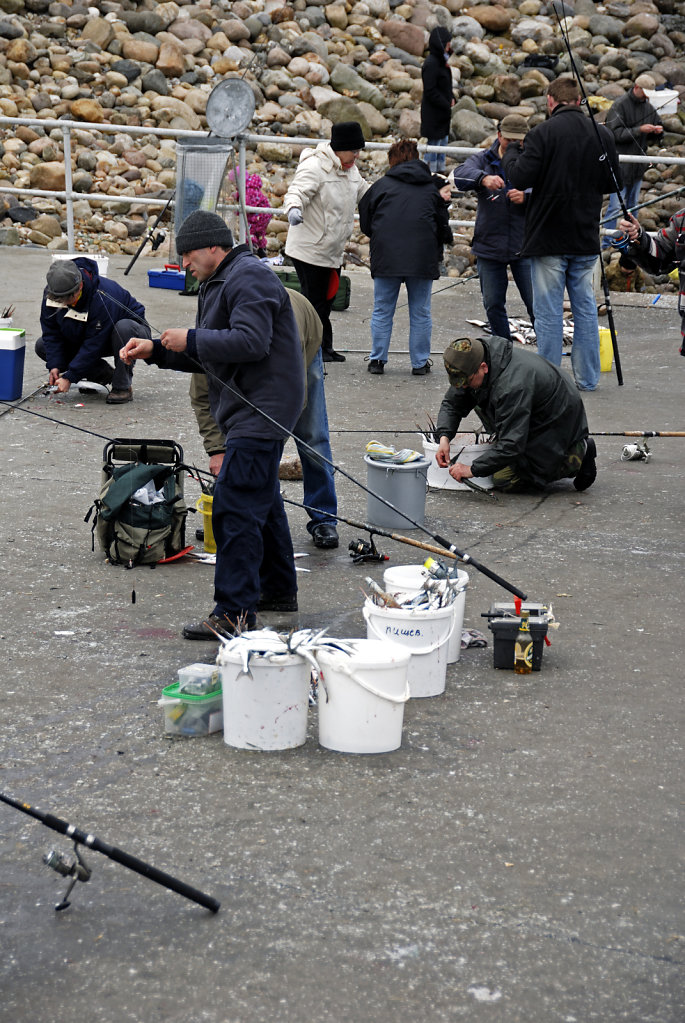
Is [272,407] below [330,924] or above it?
above

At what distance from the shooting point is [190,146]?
44.5ft

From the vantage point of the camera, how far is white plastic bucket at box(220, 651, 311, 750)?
4.14 metres

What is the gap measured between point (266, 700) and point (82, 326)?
208 inches

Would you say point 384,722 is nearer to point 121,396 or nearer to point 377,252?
point 121,396

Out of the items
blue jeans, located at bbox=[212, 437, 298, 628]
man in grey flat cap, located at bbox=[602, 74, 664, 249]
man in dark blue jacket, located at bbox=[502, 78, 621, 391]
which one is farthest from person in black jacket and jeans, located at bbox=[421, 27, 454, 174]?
blue jeans, located at bbox=[212, 437, 298, 628]

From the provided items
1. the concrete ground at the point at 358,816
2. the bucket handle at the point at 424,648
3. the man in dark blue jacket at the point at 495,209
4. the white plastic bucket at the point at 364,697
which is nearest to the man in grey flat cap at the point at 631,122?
the man in dark blue jacket at the point at 495,209

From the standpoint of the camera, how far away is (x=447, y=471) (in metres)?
7.45

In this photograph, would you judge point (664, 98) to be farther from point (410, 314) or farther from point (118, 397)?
point (118, 397)

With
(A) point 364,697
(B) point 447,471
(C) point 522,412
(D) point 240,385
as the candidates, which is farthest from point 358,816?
(B) point 447,471

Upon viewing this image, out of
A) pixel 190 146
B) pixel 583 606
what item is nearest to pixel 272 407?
pixel 583 606

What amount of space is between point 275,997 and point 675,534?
4.27m

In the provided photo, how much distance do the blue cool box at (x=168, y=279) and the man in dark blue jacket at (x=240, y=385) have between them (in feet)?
28.1

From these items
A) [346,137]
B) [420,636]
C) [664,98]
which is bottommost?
[420,636]

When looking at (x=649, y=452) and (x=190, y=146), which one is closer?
(x=649, y=452)
